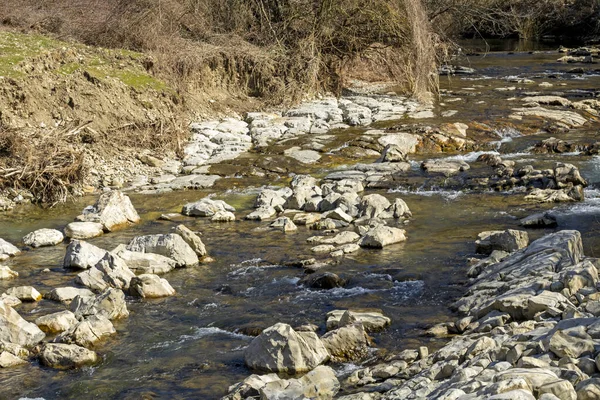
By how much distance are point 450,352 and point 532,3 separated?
123 ft

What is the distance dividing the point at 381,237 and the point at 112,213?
4.06 metres

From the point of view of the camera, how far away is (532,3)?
40.5m

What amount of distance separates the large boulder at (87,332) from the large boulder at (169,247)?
2.20 m

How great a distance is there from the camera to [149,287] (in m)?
8.77

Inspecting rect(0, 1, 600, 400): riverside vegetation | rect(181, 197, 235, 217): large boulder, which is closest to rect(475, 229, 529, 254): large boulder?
rect(0, 1, 600, 400): riverside vegetation

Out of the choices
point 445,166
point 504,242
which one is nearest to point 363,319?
point 504,242

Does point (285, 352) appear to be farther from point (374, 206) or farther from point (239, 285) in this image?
point (374, 206)

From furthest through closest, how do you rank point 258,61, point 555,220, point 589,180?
point 258,61, point 589,180, point 555,220

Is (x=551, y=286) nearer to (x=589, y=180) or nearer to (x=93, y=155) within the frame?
(x=589, y=180)

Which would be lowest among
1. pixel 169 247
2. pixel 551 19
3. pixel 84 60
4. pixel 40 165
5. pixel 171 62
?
pixel 169 247

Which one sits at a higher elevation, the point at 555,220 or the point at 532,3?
the point at 532,3

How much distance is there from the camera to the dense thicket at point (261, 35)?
19.0 m

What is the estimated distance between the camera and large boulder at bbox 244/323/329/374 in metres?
6.62

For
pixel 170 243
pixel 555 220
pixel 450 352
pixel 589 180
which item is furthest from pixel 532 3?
pixel 450 352
